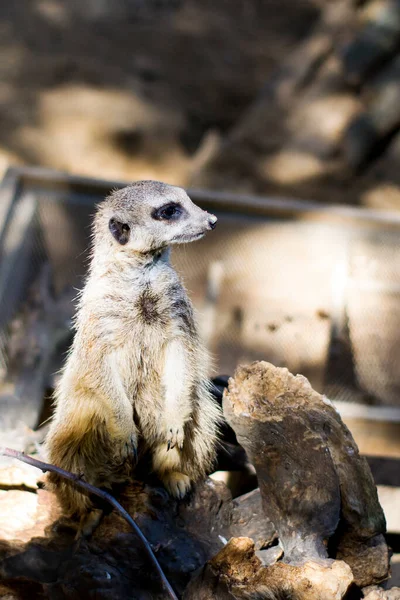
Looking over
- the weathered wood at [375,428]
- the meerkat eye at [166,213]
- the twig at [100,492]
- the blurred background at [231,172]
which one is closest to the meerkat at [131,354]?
the meerkat eye at [166,213]

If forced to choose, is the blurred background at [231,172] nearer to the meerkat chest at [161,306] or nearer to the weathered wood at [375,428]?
the weathered wood at [375,428]

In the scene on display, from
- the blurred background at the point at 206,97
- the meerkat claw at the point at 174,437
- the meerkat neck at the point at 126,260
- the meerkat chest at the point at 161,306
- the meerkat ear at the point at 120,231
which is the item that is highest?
the blurred background at the point at 206,97

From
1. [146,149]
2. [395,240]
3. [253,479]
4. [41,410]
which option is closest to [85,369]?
[253,479]

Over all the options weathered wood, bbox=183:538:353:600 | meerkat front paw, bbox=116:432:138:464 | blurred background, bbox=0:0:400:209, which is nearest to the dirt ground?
blurred background, bbox=0:0:400:209

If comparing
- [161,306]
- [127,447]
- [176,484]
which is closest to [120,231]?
[161,306]

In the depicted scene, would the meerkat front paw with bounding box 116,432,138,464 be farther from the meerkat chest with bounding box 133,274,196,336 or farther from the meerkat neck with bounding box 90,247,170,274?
the meerkat neck with bounding box 90,247,170,274

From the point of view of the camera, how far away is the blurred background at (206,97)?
155 inches

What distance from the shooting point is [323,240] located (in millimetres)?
2801

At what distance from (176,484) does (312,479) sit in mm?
296

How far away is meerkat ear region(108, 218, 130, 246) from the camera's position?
4.48ft

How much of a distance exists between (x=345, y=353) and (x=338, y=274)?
314 mm

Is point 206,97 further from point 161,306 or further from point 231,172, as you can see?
point 161,306

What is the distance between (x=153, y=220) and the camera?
4.45 feet

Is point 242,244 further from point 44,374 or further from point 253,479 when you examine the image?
point 253,479
